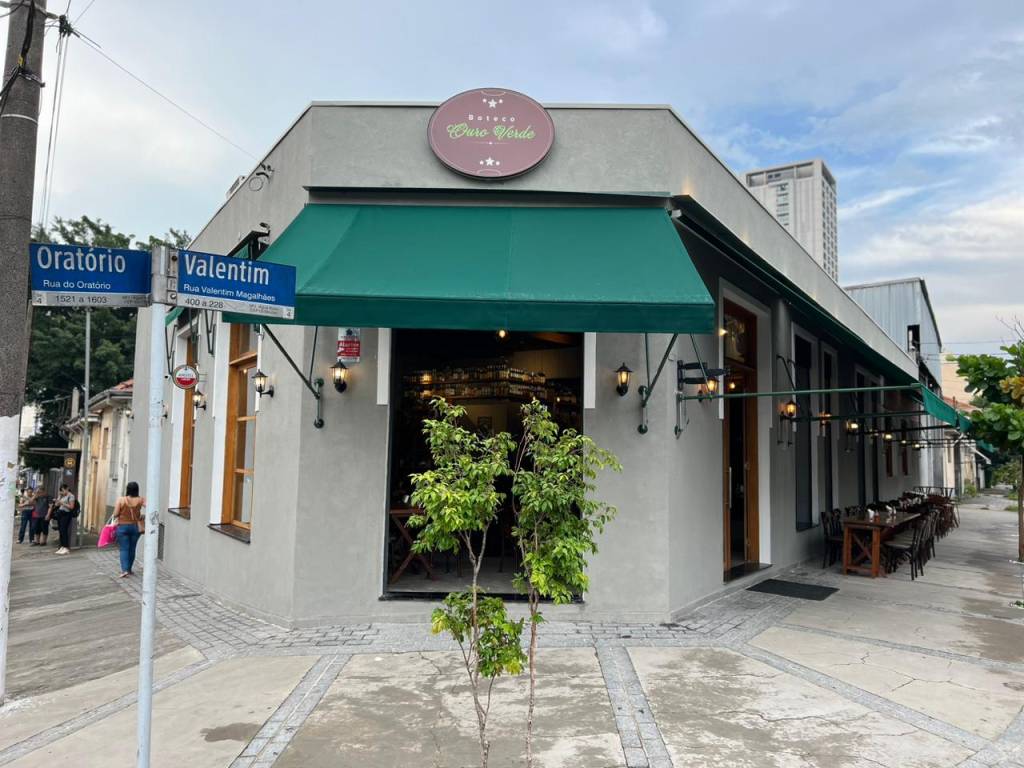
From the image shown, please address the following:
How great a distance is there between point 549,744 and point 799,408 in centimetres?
924

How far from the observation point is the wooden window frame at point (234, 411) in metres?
8.84

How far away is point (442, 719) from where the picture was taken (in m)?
4.56

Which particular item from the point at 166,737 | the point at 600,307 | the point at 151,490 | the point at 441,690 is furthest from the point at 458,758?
the point at 600,307

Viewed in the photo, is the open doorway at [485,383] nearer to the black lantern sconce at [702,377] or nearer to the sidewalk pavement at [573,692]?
the black lantern sconce at [702,377]

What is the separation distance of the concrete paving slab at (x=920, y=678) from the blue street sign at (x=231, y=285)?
5419mm

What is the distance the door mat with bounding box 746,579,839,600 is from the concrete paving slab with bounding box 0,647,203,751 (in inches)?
281

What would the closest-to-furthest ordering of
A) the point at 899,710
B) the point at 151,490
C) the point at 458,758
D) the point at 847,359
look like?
the point at 151,490
the point at 458,758
the point at 899,710
the point at 847,359

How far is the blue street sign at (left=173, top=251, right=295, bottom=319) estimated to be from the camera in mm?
3396

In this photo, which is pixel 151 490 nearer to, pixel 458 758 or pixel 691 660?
pixel 458 758

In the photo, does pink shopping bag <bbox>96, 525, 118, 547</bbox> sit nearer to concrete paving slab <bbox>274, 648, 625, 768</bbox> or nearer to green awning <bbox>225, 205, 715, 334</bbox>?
green awning <bbox>225, 205, 715, 334</bbox>

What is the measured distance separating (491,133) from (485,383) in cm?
471

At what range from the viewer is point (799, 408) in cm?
1166

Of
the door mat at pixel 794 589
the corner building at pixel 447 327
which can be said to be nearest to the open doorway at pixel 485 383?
the corner building at pixel 447 327

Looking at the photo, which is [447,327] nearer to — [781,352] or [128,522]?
[781,352]
